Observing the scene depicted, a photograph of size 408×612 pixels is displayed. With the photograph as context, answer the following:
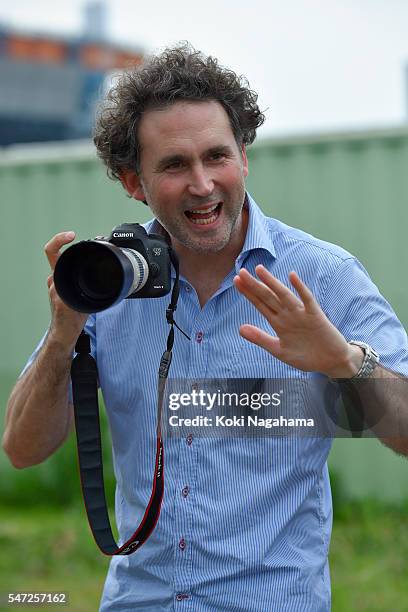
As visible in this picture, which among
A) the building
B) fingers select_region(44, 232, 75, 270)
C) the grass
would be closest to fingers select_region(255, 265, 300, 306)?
fingers select_region(44, 232, 75, 270)

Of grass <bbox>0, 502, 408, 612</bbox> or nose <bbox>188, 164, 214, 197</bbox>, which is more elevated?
nose <bbox>188, 164, 214, 197</bbox>

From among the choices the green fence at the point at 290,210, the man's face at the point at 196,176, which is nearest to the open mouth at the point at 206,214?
the man's face at the point at 196,176

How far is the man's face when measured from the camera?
7.43 feet

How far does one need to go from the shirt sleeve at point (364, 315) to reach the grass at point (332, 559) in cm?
249

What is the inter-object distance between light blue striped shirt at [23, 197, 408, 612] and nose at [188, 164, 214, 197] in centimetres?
14

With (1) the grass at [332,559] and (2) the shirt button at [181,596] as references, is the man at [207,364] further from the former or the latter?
(1) the grass at [332,559]

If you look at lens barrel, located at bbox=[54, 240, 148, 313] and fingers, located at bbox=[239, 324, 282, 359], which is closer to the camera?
fingers, located at bbox=[239, 324, 282, 359]

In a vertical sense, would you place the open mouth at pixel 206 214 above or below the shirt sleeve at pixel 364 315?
above

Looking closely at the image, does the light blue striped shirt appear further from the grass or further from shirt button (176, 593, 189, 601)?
the grass

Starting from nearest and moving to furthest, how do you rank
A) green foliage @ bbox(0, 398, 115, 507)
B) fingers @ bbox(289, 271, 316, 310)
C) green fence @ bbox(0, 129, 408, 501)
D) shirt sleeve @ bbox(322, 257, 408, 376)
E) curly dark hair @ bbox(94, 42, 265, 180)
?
1. fingers @ bbox(289, 271, 316, 310)
2. shirt sleeve @ bbox(322, 257, 408, 376)
3. curly dark hair @ bbox(94, 42, 265, 180)
4. green fence @ bbox(0, 129, 408, 501)
5. green foliage @ bbox(0, 398, 115, 507)

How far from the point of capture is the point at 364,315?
2123mm

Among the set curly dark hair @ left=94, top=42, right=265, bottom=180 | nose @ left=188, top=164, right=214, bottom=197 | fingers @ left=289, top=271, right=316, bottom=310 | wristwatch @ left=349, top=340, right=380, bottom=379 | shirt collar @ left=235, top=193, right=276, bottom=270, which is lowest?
wristwatch @ left=349, top=340, right=380, bottom=379

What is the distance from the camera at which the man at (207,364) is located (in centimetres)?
213

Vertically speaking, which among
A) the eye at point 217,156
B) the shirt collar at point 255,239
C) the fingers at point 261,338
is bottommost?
the fingers at point 261,338
